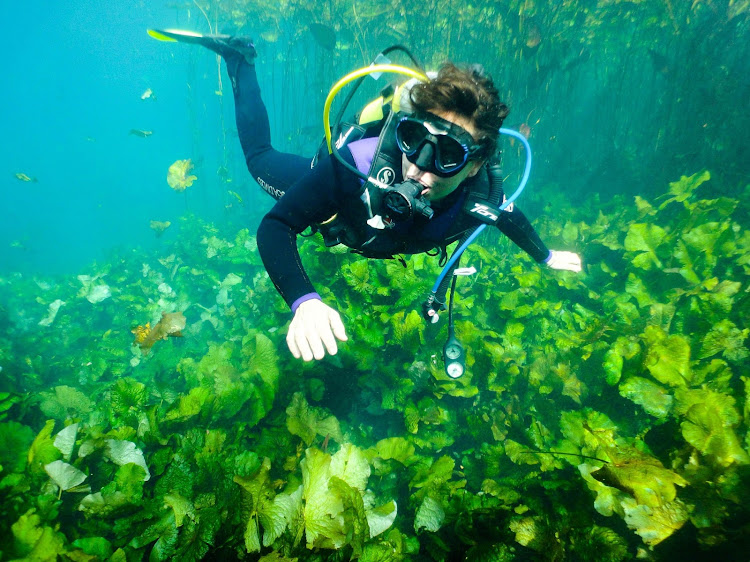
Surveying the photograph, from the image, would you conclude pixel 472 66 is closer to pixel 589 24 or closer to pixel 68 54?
pixel 589 24

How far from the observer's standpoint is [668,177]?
8.08 meters

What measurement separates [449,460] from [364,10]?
1602cm

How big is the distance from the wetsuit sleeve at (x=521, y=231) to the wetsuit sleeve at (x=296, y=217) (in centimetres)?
165

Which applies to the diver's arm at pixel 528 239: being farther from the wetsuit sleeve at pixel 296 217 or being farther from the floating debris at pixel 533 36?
the floating debris at pixel 533 36

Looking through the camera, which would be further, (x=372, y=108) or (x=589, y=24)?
(x=589, y=24)

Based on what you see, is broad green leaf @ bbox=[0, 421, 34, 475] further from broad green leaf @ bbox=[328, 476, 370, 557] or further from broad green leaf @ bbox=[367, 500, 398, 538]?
broad green leaf @ bbox=[367, 500, 398, 538]

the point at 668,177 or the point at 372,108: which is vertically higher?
the point at 668,177

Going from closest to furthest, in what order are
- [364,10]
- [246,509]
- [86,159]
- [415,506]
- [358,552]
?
[358,552], [246,509], [415,506], [364,10], [86,159]

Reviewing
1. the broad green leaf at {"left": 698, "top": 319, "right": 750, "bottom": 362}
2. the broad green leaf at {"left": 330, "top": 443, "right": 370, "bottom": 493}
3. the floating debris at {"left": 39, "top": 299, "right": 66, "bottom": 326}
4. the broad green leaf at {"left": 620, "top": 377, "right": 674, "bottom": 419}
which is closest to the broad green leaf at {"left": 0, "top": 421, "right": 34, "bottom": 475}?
the broad green leaf at {"left": 330, "top": 443, "right": 370, "bottom": 493}

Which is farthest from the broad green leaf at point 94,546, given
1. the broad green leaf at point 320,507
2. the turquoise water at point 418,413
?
the broad green leaf at point 320,507

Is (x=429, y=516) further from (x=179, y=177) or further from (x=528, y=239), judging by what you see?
(x=179, y=177)

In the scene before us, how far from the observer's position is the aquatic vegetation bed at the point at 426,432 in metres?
1.58

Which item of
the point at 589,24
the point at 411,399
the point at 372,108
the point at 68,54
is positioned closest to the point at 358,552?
the point at 411,399

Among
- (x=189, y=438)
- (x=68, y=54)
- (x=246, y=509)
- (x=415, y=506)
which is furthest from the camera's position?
(x=68, y=54)
